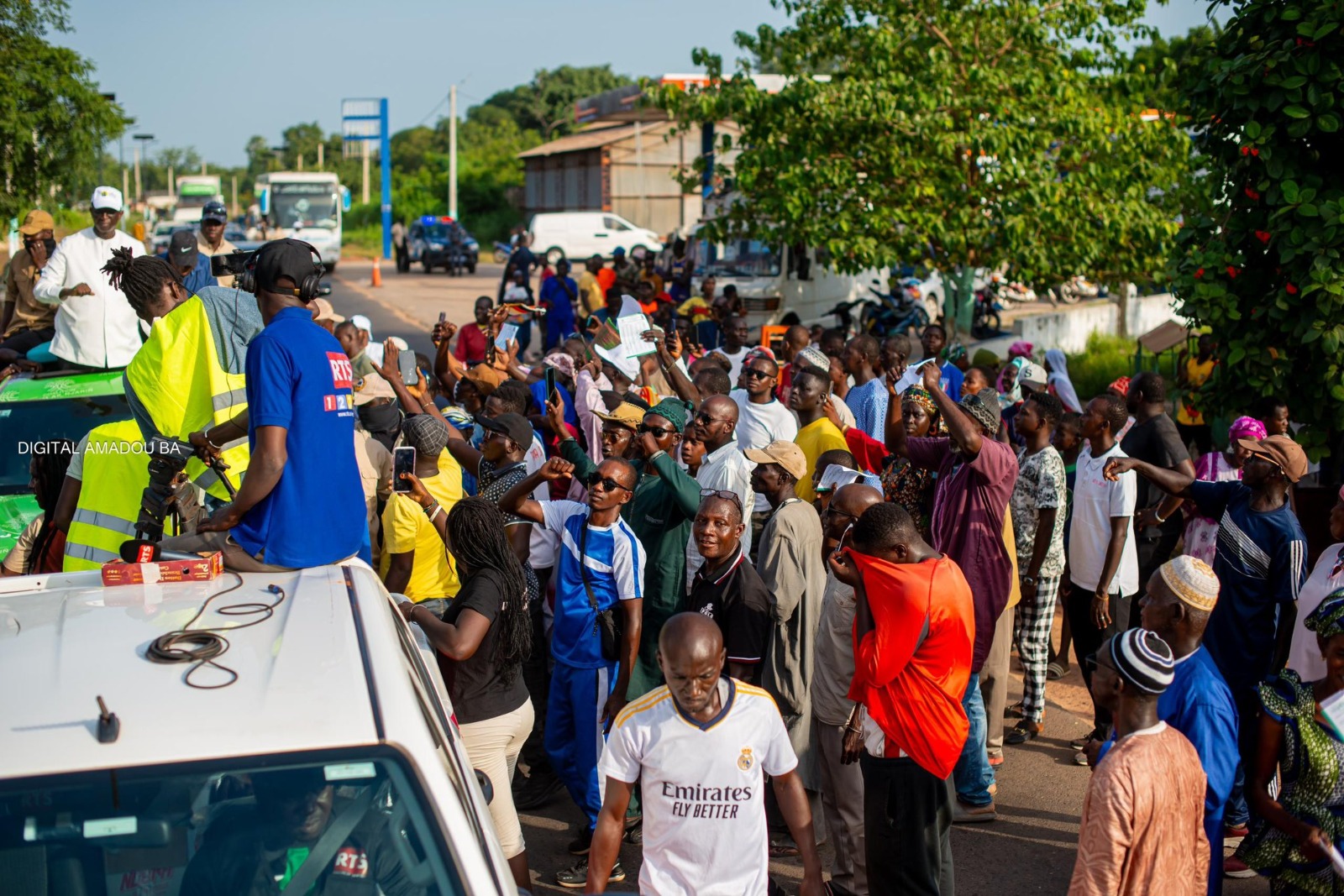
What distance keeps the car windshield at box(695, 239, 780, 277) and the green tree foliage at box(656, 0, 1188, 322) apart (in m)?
4.88

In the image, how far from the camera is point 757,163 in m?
14.3

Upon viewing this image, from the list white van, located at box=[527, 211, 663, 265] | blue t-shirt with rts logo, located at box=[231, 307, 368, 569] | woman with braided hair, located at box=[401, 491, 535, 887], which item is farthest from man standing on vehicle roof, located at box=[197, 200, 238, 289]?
white van, located at box=[527, 211, 663, 265]

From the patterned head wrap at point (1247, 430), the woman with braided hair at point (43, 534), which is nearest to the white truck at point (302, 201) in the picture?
the woman with braided hair at point (43, 534)

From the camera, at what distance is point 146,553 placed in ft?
12.3

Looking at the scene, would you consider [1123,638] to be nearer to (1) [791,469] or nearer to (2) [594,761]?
(1) [791,469]

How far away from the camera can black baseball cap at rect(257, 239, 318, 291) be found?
4273 millimetres

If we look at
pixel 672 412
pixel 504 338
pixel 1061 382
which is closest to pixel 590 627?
pixel 672 412

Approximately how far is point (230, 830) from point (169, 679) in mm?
377

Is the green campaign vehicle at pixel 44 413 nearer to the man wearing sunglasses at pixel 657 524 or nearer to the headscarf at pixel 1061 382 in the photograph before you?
the man wearing sunglasses at pixel 657 524

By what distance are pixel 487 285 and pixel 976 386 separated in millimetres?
28215

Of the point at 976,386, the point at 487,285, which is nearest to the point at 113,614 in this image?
the point at 976,386

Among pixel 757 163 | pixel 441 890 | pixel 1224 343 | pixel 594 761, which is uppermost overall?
pixel 757 163

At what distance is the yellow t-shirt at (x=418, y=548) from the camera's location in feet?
18.3

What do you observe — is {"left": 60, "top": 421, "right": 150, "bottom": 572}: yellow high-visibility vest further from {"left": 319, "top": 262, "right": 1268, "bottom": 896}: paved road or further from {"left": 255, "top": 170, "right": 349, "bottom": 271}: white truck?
{"left": 255, "top": 170, "right": 349, "bottom": 271}: white truck
